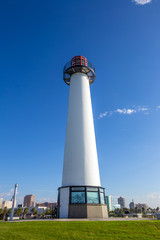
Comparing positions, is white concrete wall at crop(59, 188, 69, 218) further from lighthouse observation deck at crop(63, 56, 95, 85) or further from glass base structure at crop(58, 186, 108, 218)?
lighthouse observation deck at crop(63, 56, 95, 85)

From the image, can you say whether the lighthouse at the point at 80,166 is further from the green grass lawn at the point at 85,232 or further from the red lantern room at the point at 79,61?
the green grass lawn at the point at 85,232

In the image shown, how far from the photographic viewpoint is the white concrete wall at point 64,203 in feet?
60.5

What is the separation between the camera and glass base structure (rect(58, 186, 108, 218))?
58.5 ft

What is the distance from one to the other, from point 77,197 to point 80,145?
21.1ft

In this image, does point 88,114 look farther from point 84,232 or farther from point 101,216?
point 84,232

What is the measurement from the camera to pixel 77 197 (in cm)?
1867

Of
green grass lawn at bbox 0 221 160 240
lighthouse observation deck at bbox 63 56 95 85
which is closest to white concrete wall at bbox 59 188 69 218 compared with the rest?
green grass lawn at bbox 0 221 160 240

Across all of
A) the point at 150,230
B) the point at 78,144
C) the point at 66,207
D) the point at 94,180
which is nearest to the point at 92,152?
the point at 78,144

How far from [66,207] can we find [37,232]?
30.6ft

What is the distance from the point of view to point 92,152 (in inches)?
875

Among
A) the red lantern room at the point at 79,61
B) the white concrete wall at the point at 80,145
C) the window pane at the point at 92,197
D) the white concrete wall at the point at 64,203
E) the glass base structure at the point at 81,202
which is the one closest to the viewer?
the glass base structure at the point at 81,202

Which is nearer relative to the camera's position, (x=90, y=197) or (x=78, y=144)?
(x=90, y=197)

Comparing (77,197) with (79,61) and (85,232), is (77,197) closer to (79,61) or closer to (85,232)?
(85,232)

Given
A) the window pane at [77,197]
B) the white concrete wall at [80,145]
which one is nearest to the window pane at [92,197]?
the window pane at [77,197]
